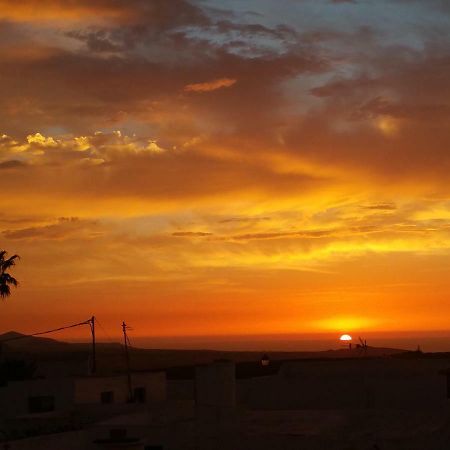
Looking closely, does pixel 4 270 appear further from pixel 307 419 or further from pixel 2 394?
pixel 307 419

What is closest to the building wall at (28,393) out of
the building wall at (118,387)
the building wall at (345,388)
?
the building wall at (118,387)

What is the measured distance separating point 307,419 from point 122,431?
6.77m

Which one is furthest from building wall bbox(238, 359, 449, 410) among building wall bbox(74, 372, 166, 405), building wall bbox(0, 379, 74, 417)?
building wall bbox(0, 379, 74, 417)

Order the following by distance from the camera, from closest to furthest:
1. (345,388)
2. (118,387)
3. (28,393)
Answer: (345,388) → (118,387) → (28,393)

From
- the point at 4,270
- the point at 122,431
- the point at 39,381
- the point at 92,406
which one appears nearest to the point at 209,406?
the point at 92,406

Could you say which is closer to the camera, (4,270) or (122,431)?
(122,431)

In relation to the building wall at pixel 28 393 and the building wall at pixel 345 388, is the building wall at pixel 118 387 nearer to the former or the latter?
the building wall at pixel 28 393

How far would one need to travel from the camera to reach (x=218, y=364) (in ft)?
101

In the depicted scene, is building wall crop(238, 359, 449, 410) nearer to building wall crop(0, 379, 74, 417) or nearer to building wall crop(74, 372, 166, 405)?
building wall crop(74, 372, 166, 405)

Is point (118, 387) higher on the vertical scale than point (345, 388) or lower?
higher

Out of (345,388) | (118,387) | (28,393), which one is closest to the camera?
(345,388)

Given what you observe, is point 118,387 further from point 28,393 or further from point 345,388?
point 345,388

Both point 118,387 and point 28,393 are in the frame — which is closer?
point 118,387

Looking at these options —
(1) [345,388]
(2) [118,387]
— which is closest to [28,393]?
(2) [118,387]
